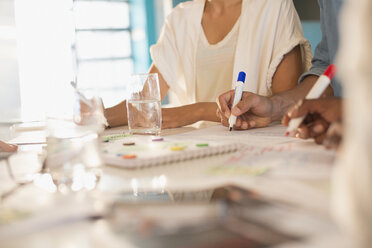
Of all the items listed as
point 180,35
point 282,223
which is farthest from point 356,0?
point 180,35

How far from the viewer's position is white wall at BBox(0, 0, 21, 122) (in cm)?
308

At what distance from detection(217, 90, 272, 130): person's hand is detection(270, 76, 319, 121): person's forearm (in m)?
0.03

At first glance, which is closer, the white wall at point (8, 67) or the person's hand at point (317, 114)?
the person's hand at point (317, 114)

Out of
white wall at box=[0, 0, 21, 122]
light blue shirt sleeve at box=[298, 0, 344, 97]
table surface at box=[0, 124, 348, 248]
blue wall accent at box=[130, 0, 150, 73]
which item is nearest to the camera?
table surface at box=[0, 124, 348, 248]

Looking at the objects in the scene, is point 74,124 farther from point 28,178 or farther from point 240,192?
point 240,192

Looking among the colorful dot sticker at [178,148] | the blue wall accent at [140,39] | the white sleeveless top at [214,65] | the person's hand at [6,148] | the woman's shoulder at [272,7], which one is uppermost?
the blue wall accent at [140,39]

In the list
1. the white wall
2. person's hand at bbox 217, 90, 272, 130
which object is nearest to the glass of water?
person's hand at bbox 217, 90, 272, 130

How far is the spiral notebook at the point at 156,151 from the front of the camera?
0.61m

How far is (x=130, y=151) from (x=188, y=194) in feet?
0.82

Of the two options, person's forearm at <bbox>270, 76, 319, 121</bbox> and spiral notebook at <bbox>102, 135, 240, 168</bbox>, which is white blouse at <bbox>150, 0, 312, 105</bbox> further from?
spiral notebook at <bbox>102, 135, 240, 168</bbox>

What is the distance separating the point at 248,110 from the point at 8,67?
2.84m

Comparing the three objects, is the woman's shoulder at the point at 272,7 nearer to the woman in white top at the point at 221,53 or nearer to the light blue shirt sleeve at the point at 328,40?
the woman in white top at the point at 221,53

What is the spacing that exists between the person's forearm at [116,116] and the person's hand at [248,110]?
34cm

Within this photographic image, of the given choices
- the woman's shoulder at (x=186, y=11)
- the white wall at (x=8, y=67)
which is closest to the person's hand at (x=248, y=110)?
the woman's shoulder at (x=186, y=11)
